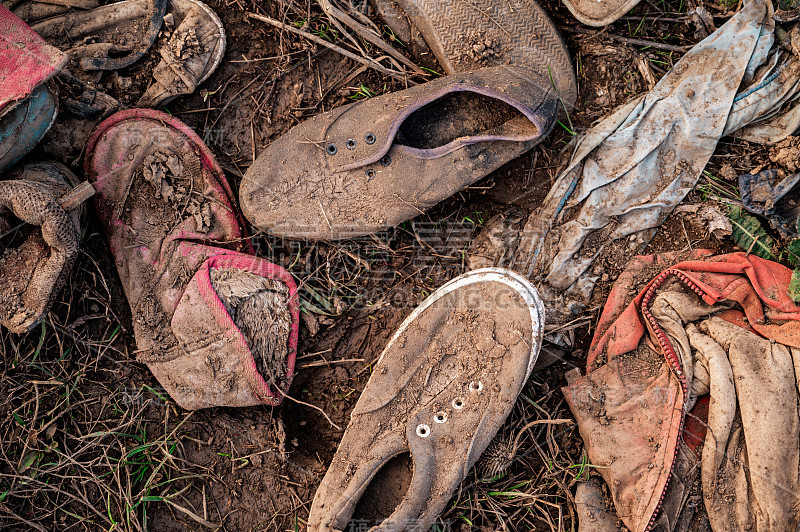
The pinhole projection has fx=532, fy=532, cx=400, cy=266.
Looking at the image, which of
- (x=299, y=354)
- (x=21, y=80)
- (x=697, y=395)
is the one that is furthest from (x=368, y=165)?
(x=697, y=395)

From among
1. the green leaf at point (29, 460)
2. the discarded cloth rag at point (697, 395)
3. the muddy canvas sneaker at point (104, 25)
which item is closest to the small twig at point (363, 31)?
the muddy canvas sneaker at point (104, 25)

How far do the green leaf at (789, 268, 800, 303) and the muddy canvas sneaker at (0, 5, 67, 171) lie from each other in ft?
10.3

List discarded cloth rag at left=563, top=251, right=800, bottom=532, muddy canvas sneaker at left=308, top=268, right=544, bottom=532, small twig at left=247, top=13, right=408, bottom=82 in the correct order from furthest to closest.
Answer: small twig at left=247, top=13, right=408, bottom=82 → muddy canvas sneaker at left=308, top=268, right=544, bottom=532 → discarded cloth rag at left=563, top=251, right=800, bottom=532

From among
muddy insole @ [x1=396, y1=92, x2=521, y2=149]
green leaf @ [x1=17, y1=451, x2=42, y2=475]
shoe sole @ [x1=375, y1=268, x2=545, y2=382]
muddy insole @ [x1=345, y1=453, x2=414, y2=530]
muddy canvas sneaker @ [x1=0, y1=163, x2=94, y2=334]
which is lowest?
muddy insole @ [x1=345, y1=453, x2=414, y2=530]

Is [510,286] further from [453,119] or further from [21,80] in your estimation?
[21,80]

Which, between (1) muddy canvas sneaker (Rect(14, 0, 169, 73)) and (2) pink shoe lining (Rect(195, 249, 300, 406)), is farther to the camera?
(1) muddy canvas sneaker (Rect(14, 0, 169, 73))

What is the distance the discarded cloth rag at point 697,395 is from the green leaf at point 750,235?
124 millimetres

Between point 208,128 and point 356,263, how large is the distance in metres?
0.97

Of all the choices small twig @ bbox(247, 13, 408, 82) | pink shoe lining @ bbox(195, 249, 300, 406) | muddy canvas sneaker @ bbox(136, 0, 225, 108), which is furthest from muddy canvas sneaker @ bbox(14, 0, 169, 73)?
pink shoe lining @ bbox(195, 249, 300, 406)

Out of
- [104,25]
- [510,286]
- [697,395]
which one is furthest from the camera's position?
[104,25]

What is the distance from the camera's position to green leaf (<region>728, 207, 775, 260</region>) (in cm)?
244

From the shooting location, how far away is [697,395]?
227cm

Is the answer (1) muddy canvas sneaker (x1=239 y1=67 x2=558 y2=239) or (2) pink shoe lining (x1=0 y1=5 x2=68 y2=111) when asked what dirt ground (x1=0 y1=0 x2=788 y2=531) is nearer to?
(1) muddy canvas sneaker (x1=239 y1=67 x2=558 y2=239)

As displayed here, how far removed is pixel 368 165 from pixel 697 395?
1742mm
